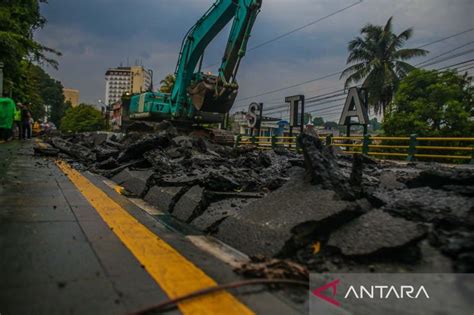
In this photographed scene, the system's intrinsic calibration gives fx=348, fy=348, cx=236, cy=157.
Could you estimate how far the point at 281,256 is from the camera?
2574 millimetres

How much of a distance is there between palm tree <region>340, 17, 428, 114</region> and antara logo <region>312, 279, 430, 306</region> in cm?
3785

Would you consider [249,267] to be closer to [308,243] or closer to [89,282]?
[308,243]

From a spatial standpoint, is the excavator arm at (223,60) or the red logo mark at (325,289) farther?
the excavator arm at (223,60)

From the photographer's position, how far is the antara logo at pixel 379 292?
2078mm

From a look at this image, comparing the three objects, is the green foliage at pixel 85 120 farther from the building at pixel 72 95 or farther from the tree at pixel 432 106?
the building at pixel 72 95

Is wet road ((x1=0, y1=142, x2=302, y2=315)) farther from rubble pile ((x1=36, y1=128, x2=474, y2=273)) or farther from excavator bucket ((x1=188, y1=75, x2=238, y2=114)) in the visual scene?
excavator bucket ((x1=188, y1=75, x2=238, y2=114))

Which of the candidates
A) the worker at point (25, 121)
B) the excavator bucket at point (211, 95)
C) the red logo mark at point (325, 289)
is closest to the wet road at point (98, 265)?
the red logo mark at point (325, 289)

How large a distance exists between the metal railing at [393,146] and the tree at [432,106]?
1.55 metres

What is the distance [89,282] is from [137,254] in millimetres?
521

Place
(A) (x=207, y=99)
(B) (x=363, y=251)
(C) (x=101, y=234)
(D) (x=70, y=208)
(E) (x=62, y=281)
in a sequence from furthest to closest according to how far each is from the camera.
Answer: (A) (x=207, y=99) → (D) (x=70, y=208) → (C) (x=101, y=234) → (B) (x=363, y=251) → (E) (x=62, y=281)

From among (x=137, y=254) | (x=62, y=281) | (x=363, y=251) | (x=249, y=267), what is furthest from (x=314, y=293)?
(x=62, y=281)

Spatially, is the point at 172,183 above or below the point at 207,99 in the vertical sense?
below

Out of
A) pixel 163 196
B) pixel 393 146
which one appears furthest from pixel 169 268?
pixel 393 146

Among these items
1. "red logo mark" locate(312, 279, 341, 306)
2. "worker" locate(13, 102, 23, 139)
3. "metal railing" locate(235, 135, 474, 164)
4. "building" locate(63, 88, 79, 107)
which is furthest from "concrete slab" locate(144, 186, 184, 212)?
"building" locate(63, 88, 79, 107)
